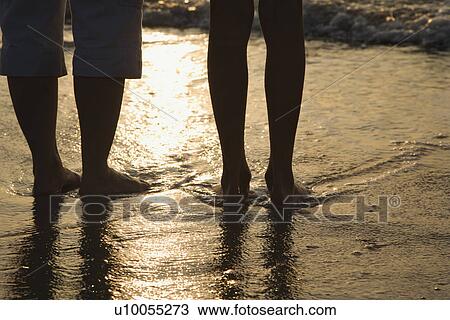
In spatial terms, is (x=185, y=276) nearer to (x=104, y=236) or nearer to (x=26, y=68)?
(x=104, y=236)

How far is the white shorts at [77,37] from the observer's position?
2994 millimetres

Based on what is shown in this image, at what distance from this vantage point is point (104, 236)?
272 centimetres

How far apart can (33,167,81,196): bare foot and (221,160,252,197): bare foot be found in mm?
509

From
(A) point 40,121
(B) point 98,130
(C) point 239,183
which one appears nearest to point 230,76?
(C) point 239,183

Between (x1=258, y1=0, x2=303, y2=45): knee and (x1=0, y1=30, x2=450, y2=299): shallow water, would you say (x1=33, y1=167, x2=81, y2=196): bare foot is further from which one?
(x1=258, y1=0, x2=303, y2=45): knee

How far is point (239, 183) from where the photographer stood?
10.2 feet

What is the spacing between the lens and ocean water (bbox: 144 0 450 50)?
626cm

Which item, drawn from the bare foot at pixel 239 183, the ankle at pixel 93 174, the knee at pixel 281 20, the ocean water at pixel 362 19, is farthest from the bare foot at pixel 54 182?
the ocean water at pixel 362 19

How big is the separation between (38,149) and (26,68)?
26 cm

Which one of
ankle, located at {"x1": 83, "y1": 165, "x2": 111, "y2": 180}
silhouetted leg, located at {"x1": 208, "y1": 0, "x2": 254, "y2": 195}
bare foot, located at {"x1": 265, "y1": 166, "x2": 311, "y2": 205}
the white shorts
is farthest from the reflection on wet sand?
bare foot, located at {"x1": 265, "y1": 166, "x2": 311, "y2": 205}

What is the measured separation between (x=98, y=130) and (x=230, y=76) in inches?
17.8

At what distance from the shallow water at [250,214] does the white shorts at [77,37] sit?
1.32 ft

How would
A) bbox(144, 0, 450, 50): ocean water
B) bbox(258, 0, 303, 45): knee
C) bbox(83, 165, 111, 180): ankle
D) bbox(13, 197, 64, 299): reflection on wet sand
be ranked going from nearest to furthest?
bbox(13, 197, 64, 299): reflection on wet sand < bbox(258, 0, 303, 45): knee < bbox(83, 165, 111, 180): ankle < bbox(144, 0, 450, 50): ocean water

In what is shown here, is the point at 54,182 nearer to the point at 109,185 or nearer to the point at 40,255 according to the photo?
the point at 109,185
